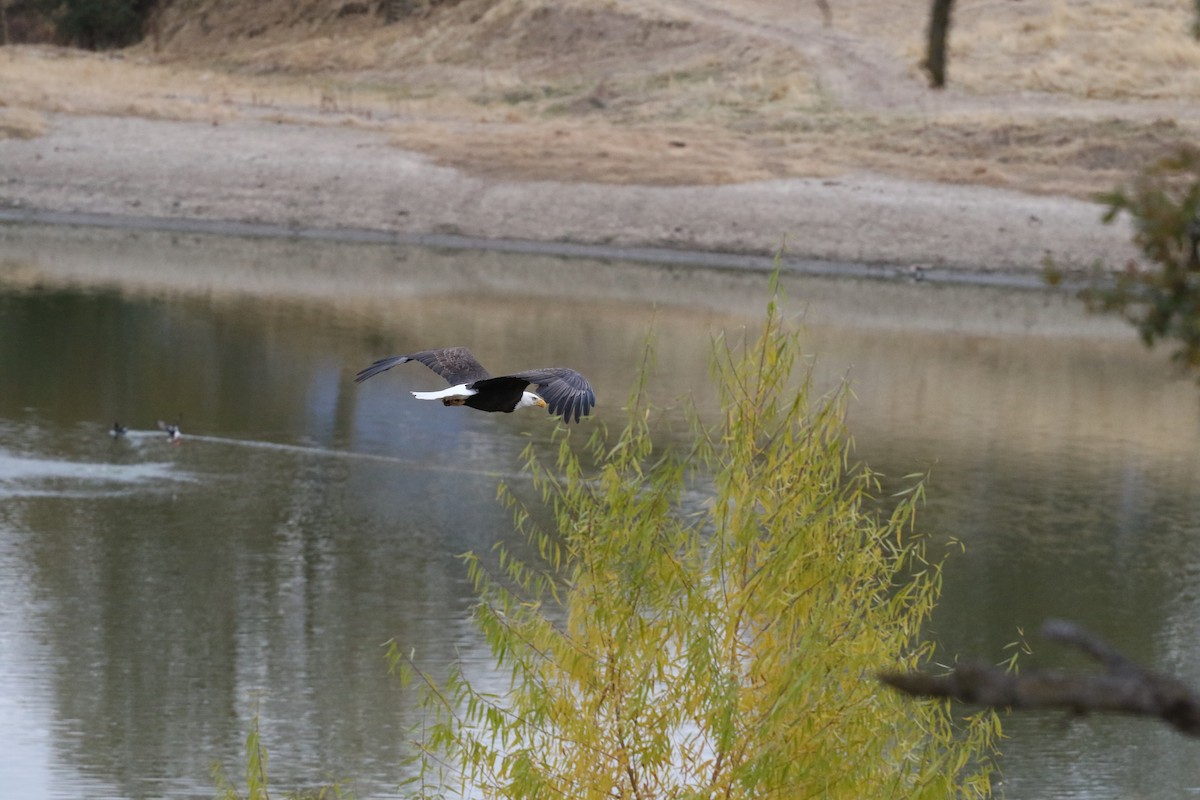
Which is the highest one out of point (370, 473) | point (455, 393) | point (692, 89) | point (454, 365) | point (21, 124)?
point (455, 393)

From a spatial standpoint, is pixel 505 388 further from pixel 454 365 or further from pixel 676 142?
pixel 676 142

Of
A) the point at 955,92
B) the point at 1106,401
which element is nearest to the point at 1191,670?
the point at 1106,401


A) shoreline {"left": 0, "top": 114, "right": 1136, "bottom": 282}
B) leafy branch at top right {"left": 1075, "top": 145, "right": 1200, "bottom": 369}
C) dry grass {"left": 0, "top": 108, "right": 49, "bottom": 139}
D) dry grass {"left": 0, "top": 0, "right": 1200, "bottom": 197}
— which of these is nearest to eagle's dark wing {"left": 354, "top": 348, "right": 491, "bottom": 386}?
leafy branch at top right {"left": 1075, "top": 145, "right": 1200, "bottom": 369}

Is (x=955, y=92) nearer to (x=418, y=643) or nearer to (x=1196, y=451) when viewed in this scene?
(x=1196, y=451)

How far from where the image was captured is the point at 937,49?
157 feet

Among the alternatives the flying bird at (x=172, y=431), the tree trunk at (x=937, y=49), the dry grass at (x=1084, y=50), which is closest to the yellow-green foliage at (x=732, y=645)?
the flying bird at (x=172, y=431)

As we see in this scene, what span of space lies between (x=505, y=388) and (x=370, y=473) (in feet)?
43.4

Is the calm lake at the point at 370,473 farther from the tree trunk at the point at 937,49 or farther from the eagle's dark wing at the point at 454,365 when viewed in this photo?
the tree trunk at the point at 937,49

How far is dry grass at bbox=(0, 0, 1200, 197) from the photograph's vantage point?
4194 centimetres

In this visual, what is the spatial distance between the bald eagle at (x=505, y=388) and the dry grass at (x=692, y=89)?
30.6m

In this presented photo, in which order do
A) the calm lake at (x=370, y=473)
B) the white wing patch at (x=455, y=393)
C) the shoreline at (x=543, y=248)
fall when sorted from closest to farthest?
the white wing patch at (x=455, y=393) → the calm lake at (x=370, y=473) → the shoreline at (x=543, y=248)

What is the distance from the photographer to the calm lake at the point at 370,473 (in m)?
14.8

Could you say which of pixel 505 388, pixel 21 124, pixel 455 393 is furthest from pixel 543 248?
pixel 455 393

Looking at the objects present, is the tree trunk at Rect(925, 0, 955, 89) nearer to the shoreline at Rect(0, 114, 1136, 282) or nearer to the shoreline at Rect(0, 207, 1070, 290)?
the shoreline at Rect(0, 114, 1136, 282)
